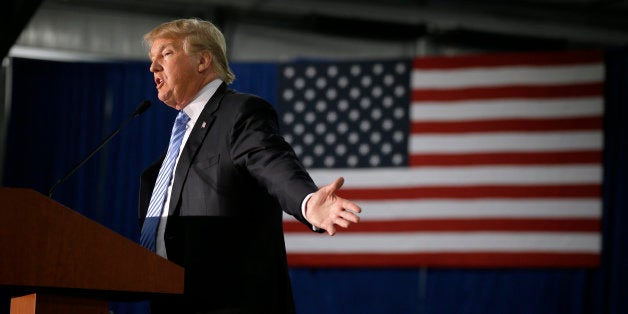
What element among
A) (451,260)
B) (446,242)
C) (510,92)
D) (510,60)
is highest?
(510,60)

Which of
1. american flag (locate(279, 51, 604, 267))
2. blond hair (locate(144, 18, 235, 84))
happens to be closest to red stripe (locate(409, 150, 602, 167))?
american flag (locate(279, 51, 604, 267))

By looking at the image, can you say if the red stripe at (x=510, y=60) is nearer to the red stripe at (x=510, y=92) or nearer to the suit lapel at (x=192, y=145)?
the red stripe at (x=510, y=92)

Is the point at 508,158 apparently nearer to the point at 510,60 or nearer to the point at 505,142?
the point at 505,142

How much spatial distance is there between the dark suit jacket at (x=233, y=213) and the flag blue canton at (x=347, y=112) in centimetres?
466

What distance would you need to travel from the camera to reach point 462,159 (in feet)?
20.2

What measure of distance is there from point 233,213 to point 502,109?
487 cm

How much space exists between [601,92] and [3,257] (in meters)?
5.46

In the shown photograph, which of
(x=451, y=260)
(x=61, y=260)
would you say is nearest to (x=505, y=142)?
(x=451, y=260)

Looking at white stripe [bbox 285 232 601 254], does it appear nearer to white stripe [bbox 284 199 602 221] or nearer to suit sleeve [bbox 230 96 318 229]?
white stripe [bbox 284 199 602 221]

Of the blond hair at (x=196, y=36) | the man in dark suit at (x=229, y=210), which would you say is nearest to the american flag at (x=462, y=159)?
the blond hair at (x=196, y=36)

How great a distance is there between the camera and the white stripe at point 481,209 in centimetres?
596

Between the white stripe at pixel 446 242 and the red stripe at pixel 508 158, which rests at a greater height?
the red stripe at pixel 508 158

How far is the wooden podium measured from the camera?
4.17 ft

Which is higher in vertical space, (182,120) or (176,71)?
→ (176,71)
